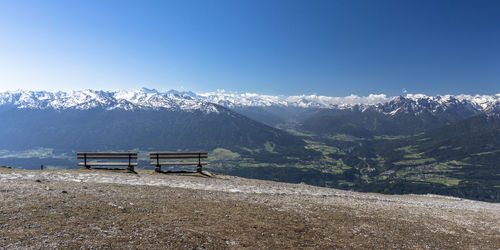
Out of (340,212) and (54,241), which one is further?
(340,212)

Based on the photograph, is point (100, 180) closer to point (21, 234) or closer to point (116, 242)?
point (21, 234)

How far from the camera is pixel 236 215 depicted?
1332cm

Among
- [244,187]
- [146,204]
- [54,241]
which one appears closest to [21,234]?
[54,241]

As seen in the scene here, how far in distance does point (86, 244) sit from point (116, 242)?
3.05 feet

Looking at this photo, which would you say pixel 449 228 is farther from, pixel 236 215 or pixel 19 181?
pixel 19 181

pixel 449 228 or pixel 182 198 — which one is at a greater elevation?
pixel 182 198

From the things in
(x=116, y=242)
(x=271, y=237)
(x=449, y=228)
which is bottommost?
(x=449, y=228)

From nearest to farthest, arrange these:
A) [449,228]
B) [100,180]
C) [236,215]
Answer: [236,215] → [449,228] → [100,180]

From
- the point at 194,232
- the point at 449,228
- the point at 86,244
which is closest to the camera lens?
the point at 86,244

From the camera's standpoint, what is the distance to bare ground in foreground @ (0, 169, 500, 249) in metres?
9.34

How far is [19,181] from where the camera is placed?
16516 millimetres

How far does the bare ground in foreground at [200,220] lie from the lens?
934 centimetres

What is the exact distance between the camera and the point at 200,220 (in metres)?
11.9

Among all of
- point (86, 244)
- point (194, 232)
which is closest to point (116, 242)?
point (86, 244)
